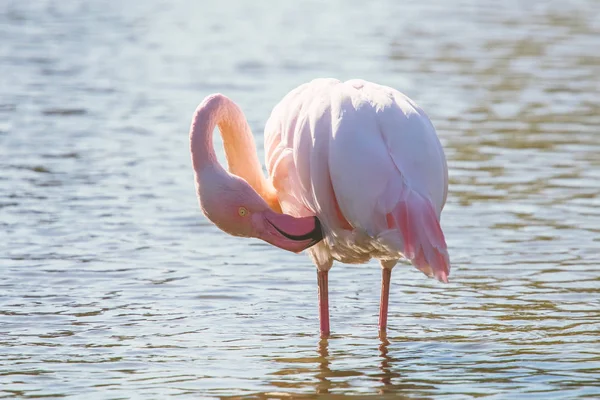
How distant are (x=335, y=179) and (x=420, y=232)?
0.52 m

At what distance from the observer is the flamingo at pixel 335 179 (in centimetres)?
628

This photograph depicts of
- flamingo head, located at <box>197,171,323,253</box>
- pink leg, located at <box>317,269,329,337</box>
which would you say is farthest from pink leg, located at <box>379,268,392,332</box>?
flamingo head, located at <box>197,171,323,253</box>

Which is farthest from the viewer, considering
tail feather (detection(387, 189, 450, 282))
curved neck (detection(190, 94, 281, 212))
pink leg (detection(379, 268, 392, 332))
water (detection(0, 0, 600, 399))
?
pink leg (detection(379, 268, 392, 332))

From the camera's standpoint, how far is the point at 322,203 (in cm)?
656

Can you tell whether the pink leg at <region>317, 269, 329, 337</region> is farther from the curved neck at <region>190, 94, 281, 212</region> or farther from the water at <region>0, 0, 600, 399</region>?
the curved neck at <region>190, 94, 281, 212</region>

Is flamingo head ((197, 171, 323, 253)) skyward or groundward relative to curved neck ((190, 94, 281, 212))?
groundward

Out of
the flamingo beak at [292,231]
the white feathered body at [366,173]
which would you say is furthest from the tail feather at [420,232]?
the flamingo beak at [292,231]

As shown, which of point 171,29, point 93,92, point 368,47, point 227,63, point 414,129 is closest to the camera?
point 414,129

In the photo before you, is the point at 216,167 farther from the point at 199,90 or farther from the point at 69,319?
the point at 199,90

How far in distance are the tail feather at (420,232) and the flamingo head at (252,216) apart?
62cm

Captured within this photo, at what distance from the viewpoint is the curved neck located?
701 centimetres

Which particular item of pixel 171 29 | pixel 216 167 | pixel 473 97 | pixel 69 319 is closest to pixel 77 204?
pixel 69 319

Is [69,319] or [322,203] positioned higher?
[322,203]

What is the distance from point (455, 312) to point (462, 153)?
4.54 m
